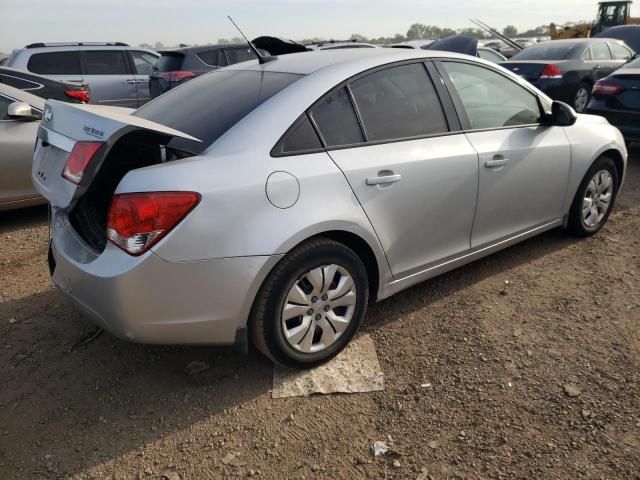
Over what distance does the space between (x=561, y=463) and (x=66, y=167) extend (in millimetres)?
2550

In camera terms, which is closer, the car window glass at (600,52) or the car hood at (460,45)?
the car window glass at (600,52)

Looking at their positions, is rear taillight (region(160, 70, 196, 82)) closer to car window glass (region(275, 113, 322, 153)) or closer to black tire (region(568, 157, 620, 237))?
black tire (region(568, 157, 620, 237))

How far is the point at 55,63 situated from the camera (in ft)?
32.7

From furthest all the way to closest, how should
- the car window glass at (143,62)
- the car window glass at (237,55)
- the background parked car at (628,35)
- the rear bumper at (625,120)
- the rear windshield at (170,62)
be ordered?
the background parked car at (628,35) < the car window glass at (143,62) < the car window glass at (237,55) < the rear windshield at (170,62) < the rear bumper at (625,120)

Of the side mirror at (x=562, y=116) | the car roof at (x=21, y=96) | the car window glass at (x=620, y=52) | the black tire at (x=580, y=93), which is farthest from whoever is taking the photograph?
the car window glass at (x=620, y=52)

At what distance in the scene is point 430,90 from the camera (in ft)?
10.7

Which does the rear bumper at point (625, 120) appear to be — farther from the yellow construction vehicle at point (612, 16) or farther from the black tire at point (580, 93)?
the yellow construction vehicle at point (612, 16)

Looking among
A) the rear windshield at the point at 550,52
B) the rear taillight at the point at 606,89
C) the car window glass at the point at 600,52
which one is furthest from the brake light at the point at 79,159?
the car window glass at the point at 600,52

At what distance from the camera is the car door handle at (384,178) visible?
283cm

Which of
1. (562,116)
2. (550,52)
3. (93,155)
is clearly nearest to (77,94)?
(93,155)

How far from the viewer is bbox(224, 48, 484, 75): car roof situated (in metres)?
3.01

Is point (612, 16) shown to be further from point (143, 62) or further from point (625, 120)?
point (143, 62)

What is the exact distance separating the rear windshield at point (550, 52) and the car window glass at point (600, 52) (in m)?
0.37

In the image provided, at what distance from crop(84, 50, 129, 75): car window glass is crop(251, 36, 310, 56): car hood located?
7.42m
